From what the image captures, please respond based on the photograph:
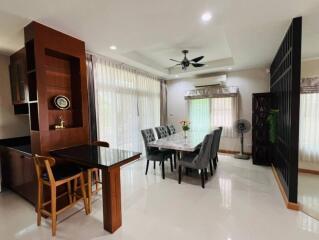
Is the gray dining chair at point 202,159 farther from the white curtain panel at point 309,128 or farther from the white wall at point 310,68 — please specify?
the white wall at point 310,68

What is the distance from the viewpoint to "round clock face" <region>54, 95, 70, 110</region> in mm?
2616

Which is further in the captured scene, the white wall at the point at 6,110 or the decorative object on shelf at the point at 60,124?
→ the white wall at the point at 6,110

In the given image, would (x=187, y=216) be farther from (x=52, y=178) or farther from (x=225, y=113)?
(x=225, y=113)

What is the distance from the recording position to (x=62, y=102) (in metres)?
2.69

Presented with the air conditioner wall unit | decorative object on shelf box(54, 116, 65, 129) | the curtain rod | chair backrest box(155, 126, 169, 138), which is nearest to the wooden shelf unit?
decorative object on shelf box(54, 116, 65, 129)

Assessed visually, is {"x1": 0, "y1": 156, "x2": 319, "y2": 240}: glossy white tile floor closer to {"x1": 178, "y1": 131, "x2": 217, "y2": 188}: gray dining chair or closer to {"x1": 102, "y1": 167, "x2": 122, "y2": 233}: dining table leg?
{"x1": 102, "y1": 167, "x2": 122, "y2": 233}: dining table leg

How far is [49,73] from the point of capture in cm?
261

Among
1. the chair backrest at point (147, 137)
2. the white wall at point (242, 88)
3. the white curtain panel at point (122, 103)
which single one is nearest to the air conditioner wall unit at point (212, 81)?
the white wall at point (242, 88)

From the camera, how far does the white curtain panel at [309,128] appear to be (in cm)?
376

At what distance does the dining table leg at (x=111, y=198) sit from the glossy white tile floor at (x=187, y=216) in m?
0.11

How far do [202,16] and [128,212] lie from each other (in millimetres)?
2845

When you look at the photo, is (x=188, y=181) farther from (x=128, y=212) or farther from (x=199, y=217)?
(x=128, y=212)

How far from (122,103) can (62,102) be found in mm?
1761

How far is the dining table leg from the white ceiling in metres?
1.92
